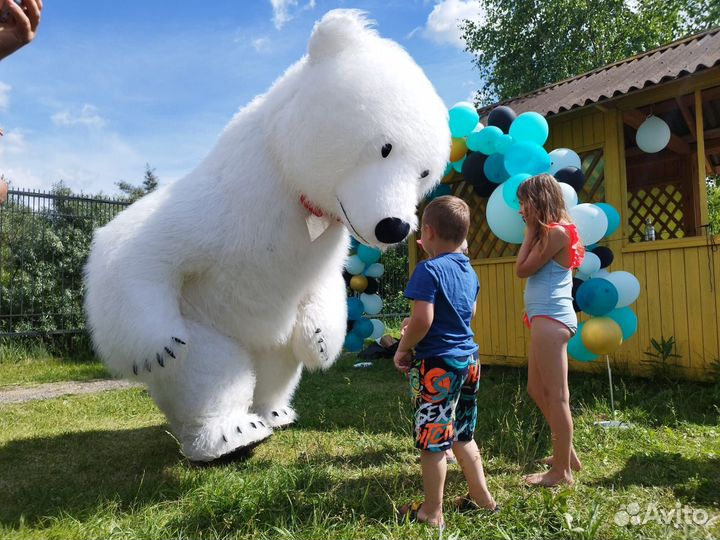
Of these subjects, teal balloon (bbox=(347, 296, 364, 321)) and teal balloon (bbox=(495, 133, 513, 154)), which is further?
teal balloon (bbox=(347, 296, 364, 321))

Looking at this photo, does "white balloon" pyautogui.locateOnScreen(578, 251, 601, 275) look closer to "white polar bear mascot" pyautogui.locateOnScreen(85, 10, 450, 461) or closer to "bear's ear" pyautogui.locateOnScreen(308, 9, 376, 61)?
"white polar bear mascot" pyautogui.locateOnScreen(85, 10, 450, 461)

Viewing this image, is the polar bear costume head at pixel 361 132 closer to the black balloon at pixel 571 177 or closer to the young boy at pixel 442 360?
the young boy at pixel 442 360

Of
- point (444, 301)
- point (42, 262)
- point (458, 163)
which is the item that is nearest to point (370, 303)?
point (458, 163)

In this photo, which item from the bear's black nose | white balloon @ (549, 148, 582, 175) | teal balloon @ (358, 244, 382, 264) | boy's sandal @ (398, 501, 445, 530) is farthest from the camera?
teal balloon @ (358, 244, 382, 264)

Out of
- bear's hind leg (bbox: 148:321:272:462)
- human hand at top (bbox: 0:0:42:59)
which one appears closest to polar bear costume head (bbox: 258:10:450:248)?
bear's hind leg (bbox: 148:321:272:462)

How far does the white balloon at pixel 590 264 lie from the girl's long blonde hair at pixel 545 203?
1.04 metres

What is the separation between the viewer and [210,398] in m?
2.35

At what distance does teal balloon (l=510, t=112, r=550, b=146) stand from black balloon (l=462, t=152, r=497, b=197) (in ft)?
1.02

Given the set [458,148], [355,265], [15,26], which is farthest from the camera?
[355,265]

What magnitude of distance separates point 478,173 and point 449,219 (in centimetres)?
188

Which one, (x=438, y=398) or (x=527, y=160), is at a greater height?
(x=527, y=160)

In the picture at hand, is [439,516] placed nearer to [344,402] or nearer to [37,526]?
[37,526]

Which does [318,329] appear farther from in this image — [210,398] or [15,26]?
[15,26]

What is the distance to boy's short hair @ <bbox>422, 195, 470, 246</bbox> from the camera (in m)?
2.10
